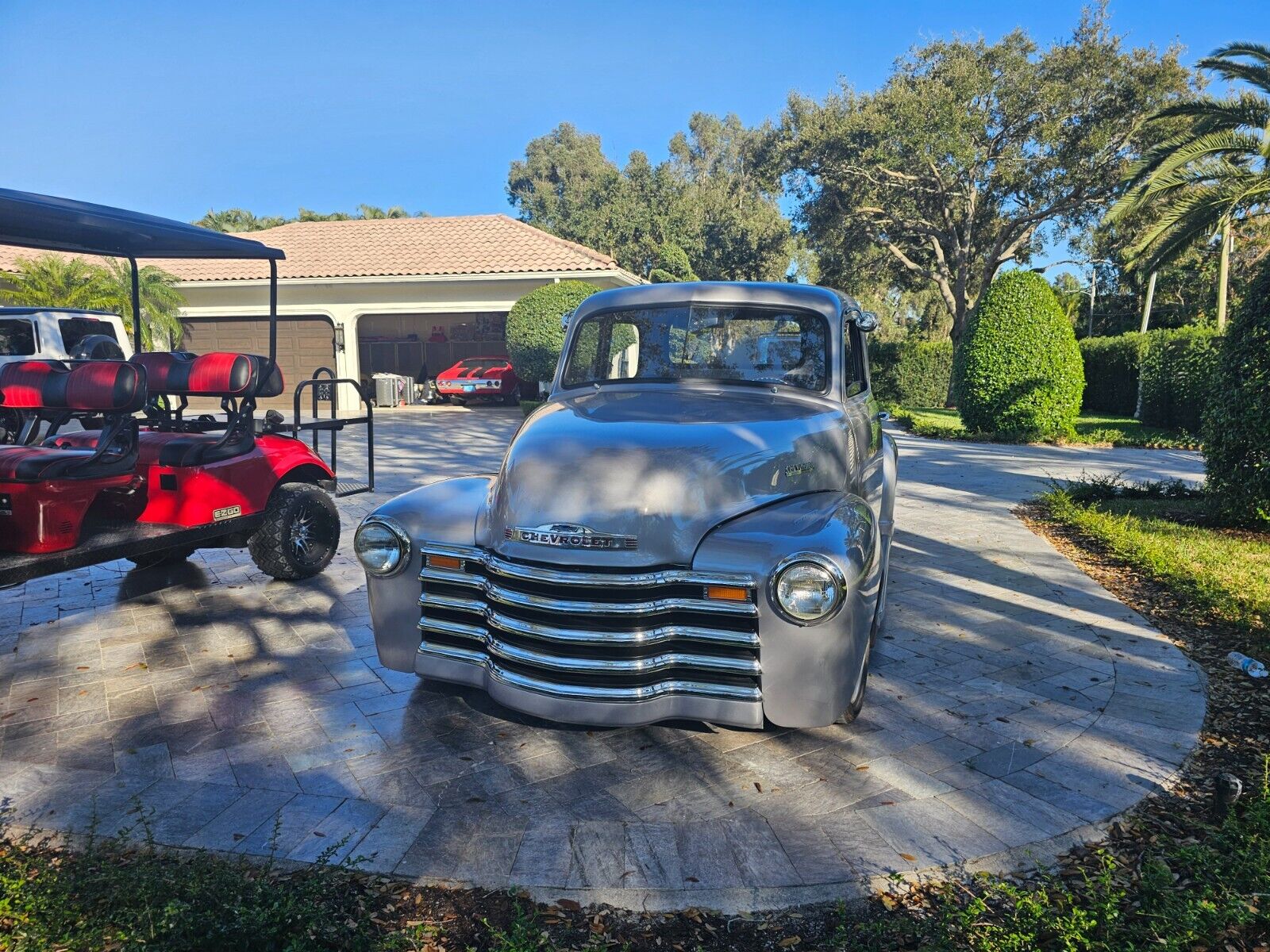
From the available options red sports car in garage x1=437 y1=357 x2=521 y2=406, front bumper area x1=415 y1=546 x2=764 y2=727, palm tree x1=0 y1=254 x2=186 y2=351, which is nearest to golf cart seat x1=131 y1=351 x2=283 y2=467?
front bumper area x1=415 y1=546 x2=764 y2=727

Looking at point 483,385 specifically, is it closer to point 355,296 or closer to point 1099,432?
point 355,296

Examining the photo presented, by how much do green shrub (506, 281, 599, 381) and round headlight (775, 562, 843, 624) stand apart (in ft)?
58.1

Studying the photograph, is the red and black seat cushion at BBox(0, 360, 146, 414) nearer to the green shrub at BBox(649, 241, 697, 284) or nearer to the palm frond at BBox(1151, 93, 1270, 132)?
the palm frond at BBox(1151, 93, 1270, 132)

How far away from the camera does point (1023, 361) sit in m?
15.0

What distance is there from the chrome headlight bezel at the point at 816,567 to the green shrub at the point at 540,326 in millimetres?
17695

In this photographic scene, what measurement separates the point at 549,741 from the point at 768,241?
4073 centimetres

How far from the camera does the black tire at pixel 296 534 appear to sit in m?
6.02

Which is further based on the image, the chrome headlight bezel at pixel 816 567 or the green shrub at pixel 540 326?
the green shrub at pixel 540 326

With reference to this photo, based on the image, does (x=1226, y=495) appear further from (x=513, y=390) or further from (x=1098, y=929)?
(x=513, y=390)

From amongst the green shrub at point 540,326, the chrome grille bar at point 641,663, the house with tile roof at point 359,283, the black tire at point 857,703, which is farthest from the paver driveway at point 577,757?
the house with tile roof at point 359,283

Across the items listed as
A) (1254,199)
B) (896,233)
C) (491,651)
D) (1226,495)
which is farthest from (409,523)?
(896,233)

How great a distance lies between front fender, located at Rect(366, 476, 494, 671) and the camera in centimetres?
360

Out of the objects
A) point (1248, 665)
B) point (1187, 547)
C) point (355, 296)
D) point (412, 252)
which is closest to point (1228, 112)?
point (1187, 547)

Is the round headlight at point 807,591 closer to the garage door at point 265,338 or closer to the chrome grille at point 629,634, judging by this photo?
the chrome grille at point 629,634
